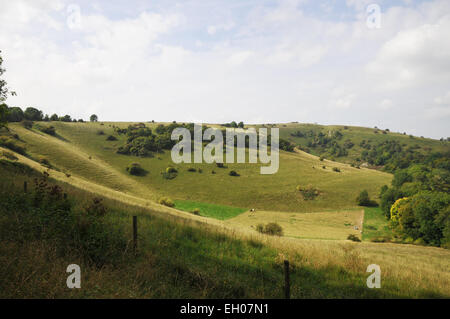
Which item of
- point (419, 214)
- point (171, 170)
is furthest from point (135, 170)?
point (419, 214)

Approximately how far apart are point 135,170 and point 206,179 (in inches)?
881

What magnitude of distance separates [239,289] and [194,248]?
10.1 feet

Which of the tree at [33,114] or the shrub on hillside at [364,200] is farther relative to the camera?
the tree at [33,114]

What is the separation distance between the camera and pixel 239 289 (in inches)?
255

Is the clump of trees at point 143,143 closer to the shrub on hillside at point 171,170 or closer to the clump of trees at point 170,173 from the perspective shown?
the shrub on hillside at point 171,170

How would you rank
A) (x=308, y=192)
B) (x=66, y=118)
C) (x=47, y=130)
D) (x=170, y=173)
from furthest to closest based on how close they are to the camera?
(x=66, y=118) < (x=47, y=130) < (x=170, y=173) < (x=308, y=192)

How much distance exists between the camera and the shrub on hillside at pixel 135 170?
7542 cm

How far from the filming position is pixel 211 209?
200ft

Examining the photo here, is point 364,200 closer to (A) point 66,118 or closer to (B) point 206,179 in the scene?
(B) point 206,179

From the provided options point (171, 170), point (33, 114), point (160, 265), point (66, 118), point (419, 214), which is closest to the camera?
point (160, 265)

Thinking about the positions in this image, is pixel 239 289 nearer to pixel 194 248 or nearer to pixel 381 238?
pixel 194 248
